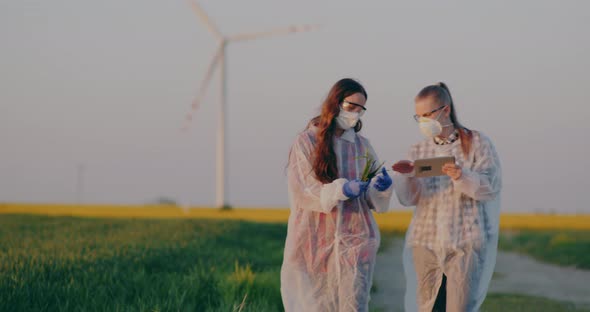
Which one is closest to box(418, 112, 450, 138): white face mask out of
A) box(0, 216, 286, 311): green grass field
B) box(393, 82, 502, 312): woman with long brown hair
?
box(393, 82, 502, 312): woman with long brown hair

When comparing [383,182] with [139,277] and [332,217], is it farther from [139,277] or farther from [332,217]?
[139,277]

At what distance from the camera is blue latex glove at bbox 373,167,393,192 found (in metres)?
4.70

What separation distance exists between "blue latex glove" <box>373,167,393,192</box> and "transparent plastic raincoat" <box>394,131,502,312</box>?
0.39 m

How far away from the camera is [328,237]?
15.8 feet

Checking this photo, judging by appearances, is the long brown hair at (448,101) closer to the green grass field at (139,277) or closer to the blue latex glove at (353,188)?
the blue latex glove at (353,188)

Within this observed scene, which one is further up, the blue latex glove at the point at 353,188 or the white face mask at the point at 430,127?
the white face mask at the point at 430,127

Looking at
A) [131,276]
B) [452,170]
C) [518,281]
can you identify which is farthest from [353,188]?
[518,281]

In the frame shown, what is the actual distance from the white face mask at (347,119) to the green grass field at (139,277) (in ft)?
6.62

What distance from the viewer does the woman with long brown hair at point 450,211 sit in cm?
499

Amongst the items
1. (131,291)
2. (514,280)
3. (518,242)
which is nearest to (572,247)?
(518,242)

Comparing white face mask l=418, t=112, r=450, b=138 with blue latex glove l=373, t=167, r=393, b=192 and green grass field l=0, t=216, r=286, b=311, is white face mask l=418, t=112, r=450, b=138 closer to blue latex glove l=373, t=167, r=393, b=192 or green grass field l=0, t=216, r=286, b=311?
blue latex glove l=373, t=167, r=393, b=192

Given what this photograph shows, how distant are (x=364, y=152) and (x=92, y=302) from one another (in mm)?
2887

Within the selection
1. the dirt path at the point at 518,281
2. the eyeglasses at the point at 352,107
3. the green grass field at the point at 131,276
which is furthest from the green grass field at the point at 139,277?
the eyeglasses at the point at 352,107

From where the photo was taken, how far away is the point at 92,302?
646 cm
